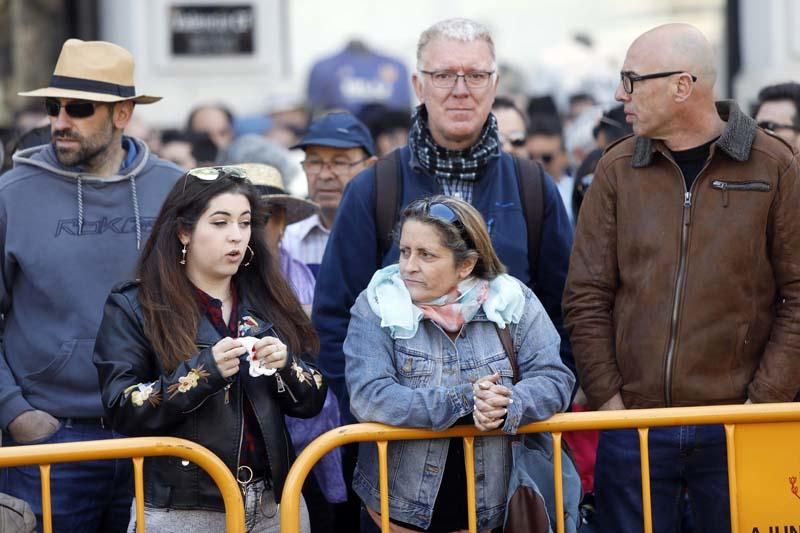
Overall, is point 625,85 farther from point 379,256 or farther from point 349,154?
point 349,154

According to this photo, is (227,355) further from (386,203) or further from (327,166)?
(327,166)

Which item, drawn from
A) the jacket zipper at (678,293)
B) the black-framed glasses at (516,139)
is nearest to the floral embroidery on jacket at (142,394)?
the jacket zipper at (678,293)

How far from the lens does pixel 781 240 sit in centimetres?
492

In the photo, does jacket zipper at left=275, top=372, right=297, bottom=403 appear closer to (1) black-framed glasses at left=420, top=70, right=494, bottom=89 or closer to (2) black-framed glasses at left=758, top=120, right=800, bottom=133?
(1) black-framed glasses at left=420, top=70, right=494, bottom=89

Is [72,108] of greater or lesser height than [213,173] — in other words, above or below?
above

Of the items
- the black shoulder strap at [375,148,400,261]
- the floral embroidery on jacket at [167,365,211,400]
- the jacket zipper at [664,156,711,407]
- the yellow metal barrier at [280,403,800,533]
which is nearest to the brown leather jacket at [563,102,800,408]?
the jacket zipper at [664,156,711,407]

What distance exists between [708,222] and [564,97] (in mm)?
10046

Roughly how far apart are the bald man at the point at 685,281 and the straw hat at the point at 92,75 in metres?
1.99

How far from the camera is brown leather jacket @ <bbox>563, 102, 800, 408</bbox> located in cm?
489

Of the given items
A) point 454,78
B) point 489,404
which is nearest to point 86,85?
point 454,78

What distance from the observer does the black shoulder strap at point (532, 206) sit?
5.36 meters

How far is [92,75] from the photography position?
5598 millimetres

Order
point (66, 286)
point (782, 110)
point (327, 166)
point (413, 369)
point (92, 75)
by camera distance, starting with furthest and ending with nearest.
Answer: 1. point (782, 110)
2. point (327, 166)
3. point (92, 75)
4. point (66, 286)
5. point (413, 369)

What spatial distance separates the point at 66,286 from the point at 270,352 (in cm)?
118
